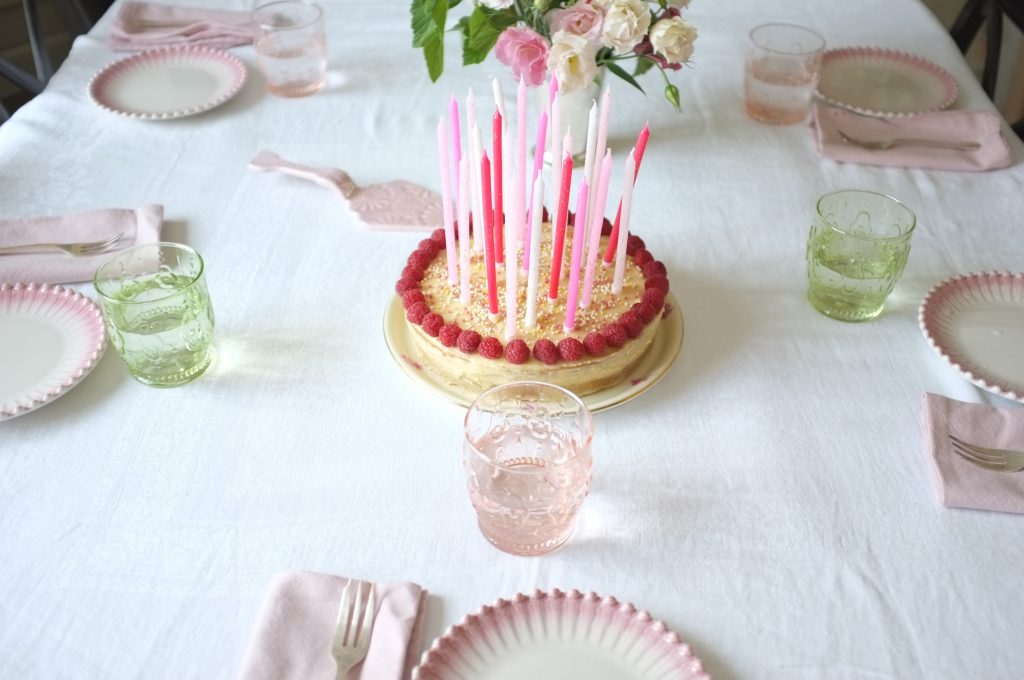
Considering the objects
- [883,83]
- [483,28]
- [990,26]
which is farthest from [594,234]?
[990,26]

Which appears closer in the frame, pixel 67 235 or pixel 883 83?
pixel 67 235

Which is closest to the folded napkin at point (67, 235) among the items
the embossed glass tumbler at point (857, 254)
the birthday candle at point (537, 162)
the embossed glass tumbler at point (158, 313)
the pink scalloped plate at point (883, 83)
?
the embossed glass tumbler at point (158, 313)

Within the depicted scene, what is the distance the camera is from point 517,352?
934mm

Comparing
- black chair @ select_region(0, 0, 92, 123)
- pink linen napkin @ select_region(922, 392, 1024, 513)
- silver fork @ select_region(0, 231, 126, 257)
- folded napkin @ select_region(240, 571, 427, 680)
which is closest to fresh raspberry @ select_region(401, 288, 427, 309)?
folded napkin @ select_region(240, 571, 427, 680)

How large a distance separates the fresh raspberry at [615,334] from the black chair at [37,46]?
1232 mm

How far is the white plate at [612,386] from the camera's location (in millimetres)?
965

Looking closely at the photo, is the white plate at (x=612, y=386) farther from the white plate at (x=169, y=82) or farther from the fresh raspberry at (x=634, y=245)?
the white plate at (x=169, y=82)

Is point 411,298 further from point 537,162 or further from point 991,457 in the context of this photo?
point 991,457

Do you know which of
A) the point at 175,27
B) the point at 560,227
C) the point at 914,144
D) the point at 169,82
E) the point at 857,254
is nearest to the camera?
the point at 560,227

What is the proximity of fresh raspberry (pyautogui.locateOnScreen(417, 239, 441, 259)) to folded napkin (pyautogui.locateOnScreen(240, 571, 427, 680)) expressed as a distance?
0.43m

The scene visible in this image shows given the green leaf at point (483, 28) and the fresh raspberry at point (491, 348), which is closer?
the fresh raspberry at point (491, 348)

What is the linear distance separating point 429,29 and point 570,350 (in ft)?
1.74

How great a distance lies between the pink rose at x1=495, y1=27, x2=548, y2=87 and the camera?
1.17 meters

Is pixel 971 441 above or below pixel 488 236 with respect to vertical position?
below
